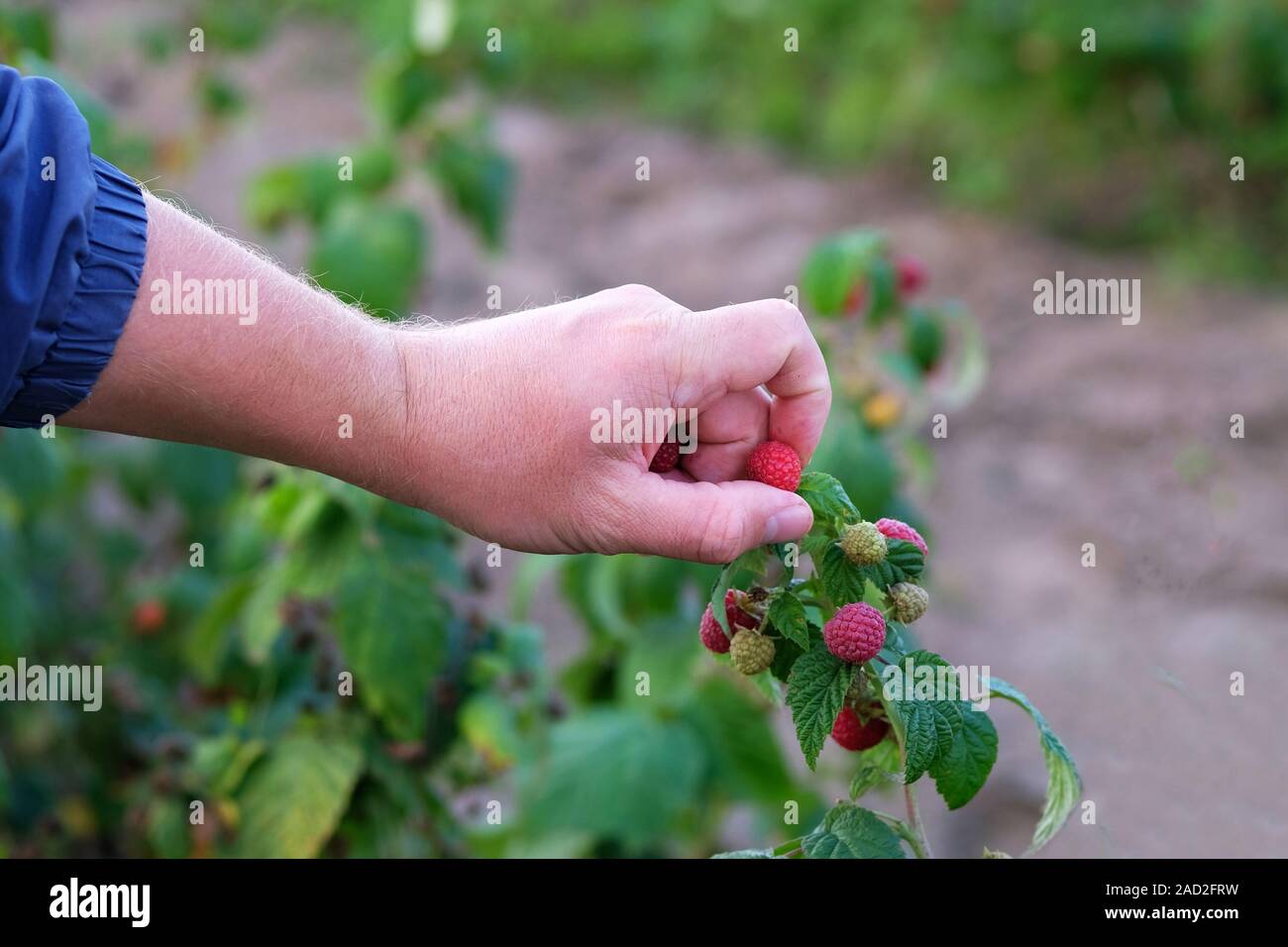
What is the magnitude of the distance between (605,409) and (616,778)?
3.61 feet

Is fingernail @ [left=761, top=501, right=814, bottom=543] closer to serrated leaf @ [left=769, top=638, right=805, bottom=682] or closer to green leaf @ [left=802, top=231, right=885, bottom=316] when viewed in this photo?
serrated leaf @ [left=769, top=638, right=805, bottom=682]

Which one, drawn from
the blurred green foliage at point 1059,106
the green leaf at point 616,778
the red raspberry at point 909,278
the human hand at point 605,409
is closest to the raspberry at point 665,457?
the human hand at point 605,409

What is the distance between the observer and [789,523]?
3.84 ft

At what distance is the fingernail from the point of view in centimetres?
117

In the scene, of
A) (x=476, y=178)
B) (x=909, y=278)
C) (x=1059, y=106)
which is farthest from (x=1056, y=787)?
(x=1059, y=106)

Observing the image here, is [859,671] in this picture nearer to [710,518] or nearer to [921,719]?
[921,719]

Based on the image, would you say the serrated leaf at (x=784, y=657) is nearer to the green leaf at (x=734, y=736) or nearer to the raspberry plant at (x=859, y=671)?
the raspberry plant at (x=859, y=671)

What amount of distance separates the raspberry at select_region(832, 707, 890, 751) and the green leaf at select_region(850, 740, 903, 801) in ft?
0.05

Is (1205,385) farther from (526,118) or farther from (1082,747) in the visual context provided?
(526,118)

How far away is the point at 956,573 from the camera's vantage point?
3973 mm

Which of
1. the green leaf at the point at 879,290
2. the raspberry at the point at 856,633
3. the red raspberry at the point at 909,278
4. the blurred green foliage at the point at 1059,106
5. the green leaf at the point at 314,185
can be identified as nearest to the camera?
the raspberry at the point at 856,633

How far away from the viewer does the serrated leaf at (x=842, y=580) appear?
1.16 m

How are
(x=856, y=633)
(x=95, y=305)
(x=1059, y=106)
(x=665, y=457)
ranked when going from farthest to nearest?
(x=1059, y=106)
(x=665, y=457)
(x=95, y=305)
(x=856, y=633)

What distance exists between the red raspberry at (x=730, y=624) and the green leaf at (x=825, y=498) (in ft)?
0.36
